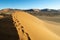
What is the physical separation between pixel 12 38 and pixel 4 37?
49 centimetres

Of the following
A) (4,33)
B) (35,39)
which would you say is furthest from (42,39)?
(4,33)

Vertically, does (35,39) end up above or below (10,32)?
below

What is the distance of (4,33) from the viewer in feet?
19.6

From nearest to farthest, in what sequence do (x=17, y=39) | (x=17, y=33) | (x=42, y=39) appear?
(x=17, y=39)
(x=17, y=33)
(x=42, y=39)

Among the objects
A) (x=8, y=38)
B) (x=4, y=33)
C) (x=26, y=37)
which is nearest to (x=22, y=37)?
(x=26, y=37)

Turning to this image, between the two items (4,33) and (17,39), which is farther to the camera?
(4,33)

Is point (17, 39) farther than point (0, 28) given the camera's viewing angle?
No

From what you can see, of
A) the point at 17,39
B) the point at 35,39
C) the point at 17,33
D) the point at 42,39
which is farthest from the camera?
the point at 42,39

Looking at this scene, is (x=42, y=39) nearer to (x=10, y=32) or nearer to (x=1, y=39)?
(x=10, y=32)

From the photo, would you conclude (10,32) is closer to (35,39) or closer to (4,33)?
(4,33)

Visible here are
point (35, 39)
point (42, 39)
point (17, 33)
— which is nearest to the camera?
point (17, 33)

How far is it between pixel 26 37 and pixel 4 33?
1129 millimetres

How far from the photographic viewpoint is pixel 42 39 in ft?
20.9

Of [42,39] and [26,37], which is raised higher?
[26,37]
